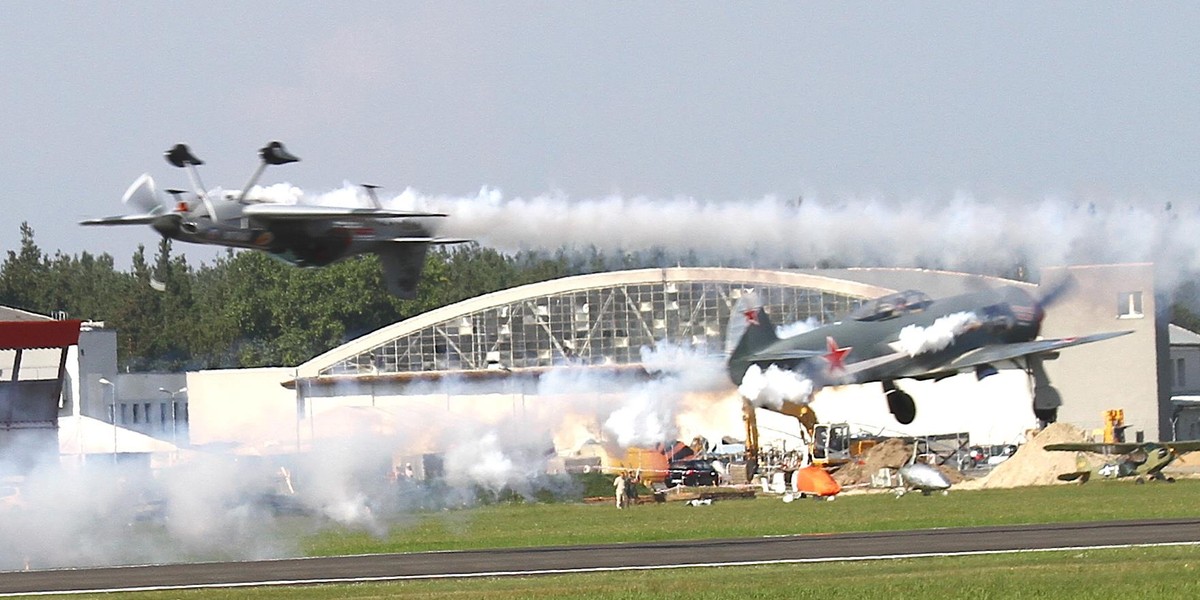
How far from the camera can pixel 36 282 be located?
17575cm

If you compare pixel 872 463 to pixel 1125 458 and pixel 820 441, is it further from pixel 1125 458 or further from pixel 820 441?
pixel 1125 458

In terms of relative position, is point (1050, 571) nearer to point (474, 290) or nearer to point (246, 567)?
point (246, 567)

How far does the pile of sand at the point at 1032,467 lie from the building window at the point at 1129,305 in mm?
23768

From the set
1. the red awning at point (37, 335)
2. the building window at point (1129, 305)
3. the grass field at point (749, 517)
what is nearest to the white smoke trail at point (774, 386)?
the grass field at point (749, 517)

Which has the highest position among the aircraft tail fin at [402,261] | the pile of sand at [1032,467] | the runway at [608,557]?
the aircraft tail fin at [402,261]

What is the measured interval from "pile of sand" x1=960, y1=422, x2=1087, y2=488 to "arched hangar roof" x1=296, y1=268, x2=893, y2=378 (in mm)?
14259

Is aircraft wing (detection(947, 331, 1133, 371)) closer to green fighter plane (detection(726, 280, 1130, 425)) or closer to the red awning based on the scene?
green fighter plane (detection(726, 280, 1130, 425))

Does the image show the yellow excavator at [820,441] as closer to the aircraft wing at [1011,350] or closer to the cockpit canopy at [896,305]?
the cockpit canopy at [896,305]

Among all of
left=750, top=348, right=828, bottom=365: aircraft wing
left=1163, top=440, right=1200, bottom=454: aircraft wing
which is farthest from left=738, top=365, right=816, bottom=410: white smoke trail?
left=1163, top=440, right=1200, bottom=454: aircraft wing

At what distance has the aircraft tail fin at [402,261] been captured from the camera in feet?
124

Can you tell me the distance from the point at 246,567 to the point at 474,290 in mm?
86734

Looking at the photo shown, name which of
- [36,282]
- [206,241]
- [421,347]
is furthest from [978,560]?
[36,282]

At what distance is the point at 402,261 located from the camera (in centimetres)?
3781

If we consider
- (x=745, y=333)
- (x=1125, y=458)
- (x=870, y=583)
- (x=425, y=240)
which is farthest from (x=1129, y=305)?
(x=1125, y=458)
